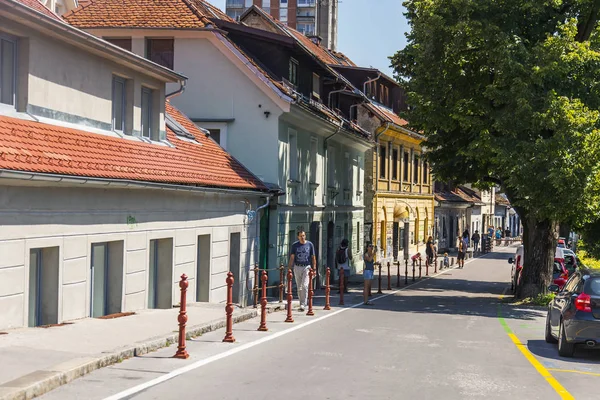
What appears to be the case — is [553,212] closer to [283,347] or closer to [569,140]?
[569,140]

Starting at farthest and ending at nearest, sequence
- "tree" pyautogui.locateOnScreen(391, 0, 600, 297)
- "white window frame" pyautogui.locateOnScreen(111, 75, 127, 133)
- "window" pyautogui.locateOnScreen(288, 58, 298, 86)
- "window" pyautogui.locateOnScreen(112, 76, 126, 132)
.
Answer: "window" pyautogui.locateOnScreen(288, 58, 298, 86) < "tree" pyautogui.locateOnScreen(391, 0, 600, 297) < "window" pyautogui.locateOnScreen(112, 76, 126, 132) < "white window frame" pyautogui.locateOnScreen(111, 75, 127, 133)

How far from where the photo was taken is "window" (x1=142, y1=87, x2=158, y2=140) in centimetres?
1955

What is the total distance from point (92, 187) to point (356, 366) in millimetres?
5825

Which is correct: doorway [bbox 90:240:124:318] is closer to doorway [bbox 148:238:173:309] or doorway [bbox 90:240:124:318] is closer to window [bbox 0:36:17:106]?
doorway [bbox 148:238:173:309]

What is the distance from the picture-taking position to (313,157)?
32094 mm

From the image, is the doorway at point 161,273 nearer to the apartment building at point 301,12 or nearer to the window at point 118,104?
the window at point 118,104

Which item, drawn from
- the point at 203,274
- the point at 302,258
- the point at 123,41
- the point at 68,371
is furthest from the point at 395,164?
the point at 68,371

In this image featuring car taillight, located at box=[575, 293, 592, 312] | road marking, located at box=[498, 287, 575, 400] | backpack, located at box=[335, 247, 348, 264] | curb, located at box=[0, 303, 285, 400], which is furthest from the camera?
backpack, located at box=[335, 247, 348, 264]

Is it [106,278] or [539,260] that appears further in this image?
[539,260]

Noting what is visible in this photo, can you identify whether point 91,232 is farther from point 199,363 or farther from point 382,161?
point 382,161

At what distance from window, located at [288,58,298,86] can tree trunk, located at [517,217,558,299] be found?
9.29 meters

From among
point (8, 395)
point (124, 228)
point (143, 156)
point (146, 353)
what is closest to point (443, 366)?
point (146, 353)

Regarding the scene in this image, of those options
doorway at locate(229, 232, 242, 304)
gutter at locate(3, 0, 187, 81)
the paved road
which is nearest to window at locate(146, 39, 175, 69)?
gutter at locate(3, 0, 187, 81)

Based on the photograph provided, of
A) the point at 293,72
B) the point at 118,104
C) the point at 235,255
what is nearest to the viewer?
the point at 118,104
